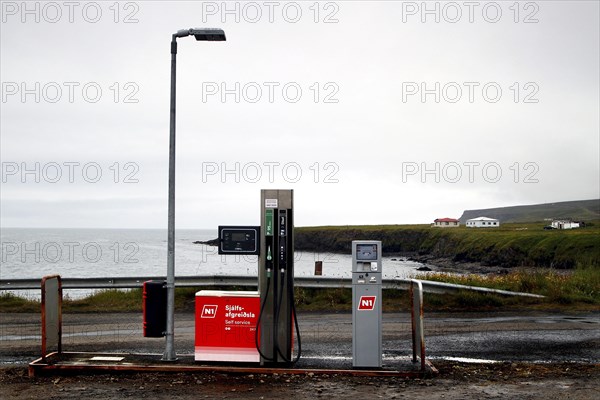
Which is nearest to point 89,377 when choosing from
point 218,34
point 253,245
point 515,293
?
point 253,245

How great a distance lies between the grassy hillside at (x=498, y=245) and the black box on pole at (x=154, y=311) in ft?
123

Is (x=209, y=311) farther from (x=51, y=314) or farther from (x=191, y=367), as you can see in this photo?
(x=51, y=314)

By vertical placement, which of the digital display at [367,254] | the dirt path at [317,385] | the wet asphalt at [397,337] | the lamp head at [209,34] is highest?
the lamp head at [209,34]

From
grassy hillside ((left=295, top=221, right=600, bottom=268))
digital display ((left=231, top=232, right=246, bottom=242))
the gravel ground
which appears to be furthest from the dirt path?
grassy hillside ((left=295, top=221, right=600, bottom=268))

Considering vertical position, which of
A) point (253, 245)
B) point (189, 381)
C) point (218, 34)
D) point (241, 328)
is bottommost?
point (189, 381)

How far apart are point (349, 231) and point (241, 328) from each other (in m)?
117

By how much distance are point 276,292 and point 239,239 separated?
1.00 metres

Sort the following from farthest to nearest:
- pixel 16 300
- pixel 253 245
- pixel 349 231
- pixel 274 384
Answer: pixel 349 231 < pixel 16 300 < pixel 253 245 < pixel 274 384

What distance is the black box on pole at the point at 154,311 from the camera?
9.75m

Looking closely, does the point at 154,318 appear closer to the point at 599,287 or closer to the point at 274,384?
the point at 274,384

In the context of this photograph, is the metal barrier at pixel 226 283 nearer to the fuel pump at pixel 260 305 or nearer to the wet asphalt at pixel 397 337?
the wet asphalt at pixel 397 337

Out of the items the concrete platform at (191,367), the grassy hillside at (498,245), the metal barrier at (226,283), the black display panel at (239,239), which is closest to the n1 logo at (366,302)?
the concrete platform at (191,367)

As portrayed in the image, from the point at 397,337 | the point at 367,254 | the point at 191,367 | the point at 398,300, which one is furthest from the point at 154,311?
the point at 398,300

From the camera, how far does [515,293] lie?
16797 mm
